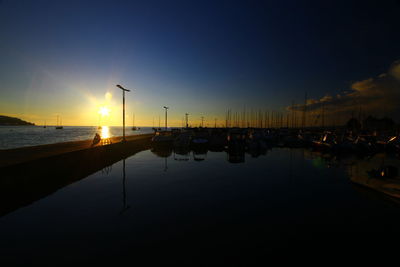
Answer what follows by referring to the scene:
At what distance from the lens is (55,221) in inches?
333

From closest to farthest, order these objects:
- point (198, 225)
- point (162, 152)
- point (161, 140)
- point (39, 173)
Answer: point (198, 225), point (39, 173), point (162, 152), point (161, 140)

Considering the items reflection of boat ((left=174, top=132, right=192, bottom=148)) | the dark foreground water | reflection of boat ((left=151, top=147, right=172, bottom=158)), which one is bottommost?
reflection of boat ((left=151, top=147, right=172, bottom=158))

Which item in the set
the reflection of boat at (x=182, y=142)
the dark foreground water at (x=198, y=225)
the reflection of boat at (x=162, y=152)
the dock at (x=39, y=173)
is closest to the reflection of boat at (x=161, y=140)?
the reflection of boat at (x=162, y=152)

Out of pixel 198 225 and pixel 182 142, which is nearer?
pixel 198 225

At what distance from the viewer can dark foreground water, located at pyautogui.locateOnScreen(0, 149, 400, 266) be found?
20.4ft

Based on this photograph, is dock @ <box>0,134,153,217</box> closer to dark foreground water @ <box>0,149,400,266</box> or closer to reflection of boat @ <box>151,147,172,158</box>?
dark foreground water @ <box>0,149,400,266</box>

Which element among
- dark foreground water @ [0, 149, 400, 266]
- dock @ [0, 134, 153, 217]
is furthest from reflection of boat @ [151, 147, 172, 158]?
dark foreground water @ [0, 149, 400, 266]

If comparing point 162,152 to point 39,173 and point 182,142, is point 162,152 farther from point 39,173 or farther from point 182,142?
point 39,173

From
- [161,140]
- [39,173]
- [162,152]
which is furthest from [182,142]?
[39,173]

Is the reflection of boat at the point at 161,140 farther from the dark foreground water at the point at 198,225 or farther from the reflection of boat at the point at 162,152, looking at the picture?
the dark foreground water at the point at 198,225

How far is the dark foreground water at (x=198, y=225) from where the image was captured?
20.4ft

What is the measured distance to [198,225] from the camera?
26.5 ft

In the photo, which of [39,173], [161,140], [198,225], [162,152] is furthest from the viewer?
[161,140]

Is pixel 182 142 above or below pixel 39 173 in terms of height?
above
